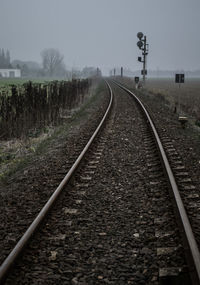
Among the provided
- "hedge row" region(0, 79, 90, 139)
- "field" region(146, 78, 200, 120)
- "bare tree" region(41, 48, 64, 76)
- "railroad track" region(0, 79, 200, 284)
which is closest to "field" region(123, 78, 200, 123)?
"field" region(146, 78, 200, 120)

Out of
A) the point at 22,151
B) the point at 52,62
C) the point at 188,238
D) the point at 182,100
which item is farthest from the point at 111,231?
the point at 52,62

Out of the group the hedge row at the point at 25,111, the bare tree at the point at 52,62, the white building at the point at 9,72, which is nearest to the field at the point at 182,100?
the hedge row at the point at 25,111

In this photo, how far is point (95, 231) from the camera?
4.00 meters

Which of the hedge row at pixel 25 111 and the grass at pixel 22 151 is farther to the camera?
the hedge row at pixel 25 111

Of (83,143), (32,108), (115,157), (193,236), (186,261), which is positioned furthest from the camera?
(32,108)

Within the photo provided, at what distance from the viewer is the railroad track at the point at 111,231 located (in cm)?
317

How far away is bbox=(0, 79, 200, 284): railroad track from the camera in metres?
3.17

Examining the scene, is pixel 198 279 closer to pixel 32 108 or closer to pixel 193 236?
pixel 193 236

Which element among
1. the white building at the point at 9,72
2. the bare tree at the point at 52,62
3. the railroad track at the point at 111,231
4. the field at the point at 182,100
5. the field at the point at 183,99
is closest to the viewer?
the railroad track at the point at 111,231

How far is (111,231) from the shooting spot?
13.1 feet

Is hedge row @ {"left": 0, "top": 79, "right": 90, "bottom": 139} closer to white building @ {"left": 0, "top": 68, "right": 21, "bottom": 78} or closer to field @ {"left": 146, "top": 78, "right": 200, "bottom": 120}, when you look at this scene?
field @ {"left": 146, "top": 78, "right": 200, "bottom": 120}

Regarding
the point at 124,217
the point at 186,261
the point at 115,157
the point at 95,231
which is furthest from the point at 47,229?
the point at 115,157

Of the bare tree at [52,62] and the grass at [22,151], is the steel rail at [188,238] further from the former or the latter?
the bare tree at [52,62]

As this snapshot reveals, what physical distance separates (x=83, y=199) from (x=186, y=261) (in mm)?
2046
